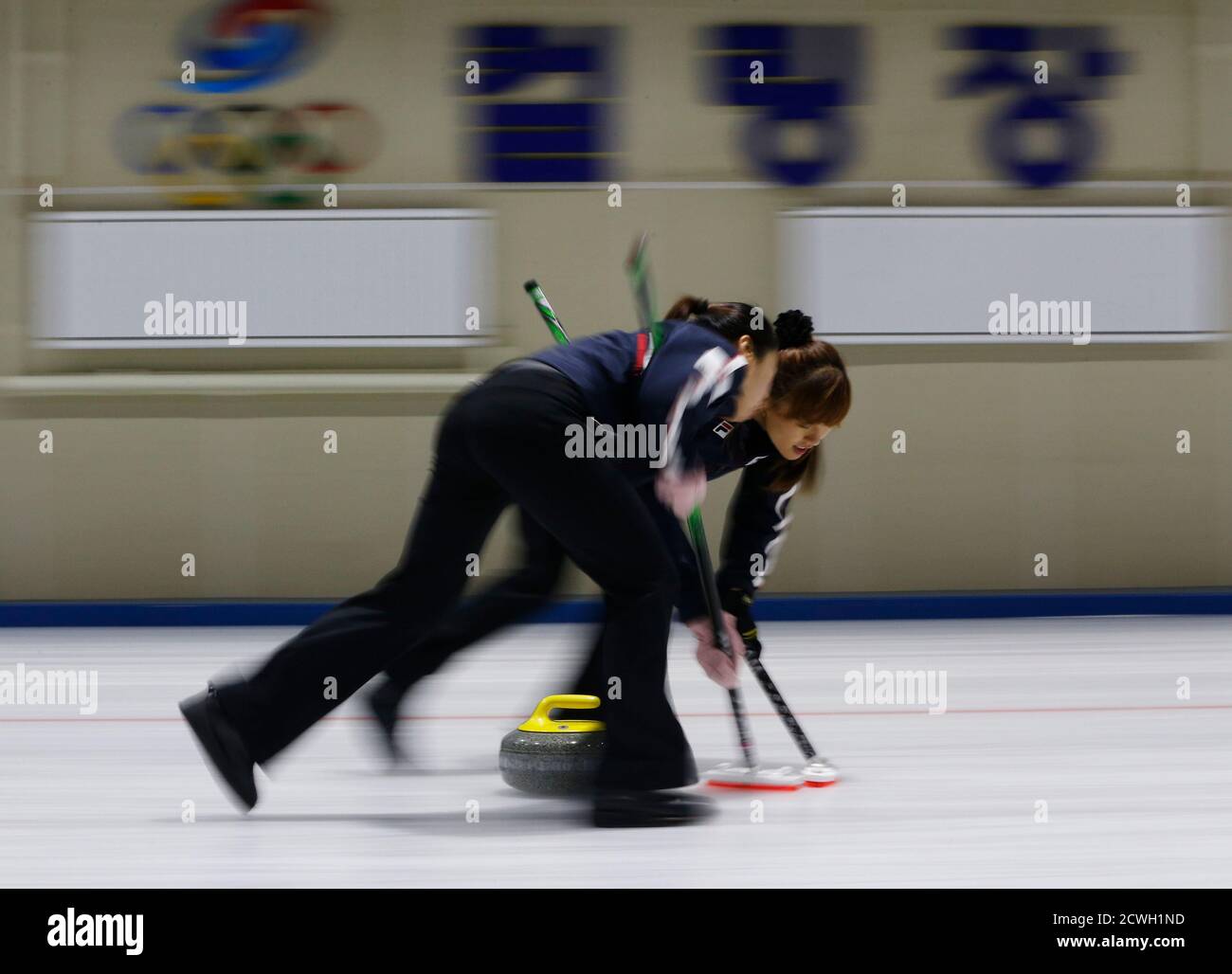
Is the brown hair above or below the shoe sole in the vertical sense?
above

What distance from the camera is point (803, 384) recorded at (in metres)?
2.87

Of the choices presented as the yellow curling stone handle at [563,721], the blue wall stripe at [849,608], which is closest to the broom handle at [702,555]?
the yellow curling stone handle at [563,721]

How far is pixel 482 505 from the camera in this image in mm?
2822

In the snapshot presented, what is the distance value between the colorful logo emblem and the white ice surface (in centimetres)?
293

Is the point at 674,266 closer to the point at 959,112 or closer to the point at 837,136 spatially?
the point at 837,136

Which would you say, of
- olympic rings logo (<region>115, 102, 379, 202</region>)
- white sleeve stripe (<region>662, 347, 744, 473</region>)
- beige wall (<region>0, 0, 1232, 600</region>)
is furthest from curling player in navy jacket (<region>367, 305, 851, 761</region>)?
olympic rings logo (<region>115, 102, 379, 202</region>)

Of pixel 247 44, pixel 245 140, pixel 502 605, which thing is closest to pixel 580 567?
pixel 502 605

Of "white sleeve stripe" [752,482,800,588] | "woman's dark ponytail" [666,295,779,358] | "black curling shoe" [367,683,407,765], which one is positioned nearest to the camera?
"woman's dark ponytail" [666,295,779,358]

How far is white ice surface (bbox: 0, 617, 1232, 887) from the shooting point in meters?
2.40

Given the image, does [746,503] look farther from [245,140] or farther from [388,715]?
[245,140]

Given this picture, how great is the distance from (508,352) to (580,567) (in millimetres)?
4265

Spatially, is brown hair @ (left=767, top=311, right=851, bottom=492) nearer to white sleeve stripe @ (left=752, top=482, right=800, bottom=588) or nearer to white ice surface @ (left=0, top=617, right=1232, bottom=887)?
white sleeve stripe @ (left=752, top=482, right=800, bottom=588)
